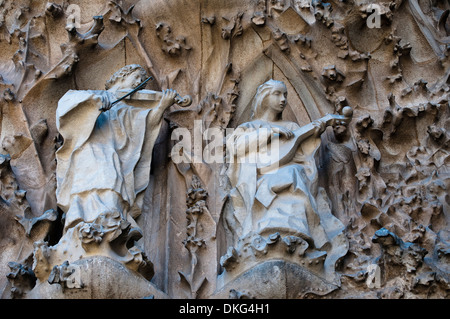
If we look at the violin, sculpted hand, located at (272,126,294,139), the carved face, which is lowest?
sculpted hand, located at (272,126,294,139)

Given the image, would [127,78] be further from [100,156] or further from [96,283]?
[96,283]

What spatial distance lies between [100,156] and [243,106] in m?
1.64

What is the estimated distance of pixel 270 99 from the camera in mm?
8766

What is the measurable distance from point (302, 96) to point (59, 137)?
7.04 ft

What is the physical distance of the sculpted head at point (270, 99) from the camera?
8.75 meters

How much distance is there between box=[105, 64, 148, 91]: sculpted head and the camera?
Answer: 8930mm

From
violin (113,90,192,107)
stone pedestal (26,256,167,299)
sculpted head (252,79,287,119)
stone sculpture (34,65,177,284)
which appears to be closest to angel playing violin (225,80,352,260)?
sculpted head (252,79,287,119)

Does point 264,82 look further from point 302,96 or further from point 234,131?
point 234,131

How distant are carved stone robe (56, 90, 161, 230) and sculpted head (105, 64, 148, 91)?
0.78 ft

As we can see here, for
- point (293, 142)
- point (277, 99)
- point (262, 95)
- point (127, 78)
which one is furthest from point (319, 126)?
point (127, 78)

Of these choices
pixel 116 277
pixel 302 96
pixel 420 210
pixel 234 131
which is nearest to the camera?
pixel 116 277

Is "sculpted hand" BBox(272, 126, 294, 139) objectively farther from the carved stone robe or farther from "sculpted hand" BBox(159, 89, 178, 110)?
the carved stone robe

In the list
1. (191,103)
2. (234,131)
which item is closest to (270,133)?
(234,131)

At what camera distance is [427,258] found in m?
7.72
